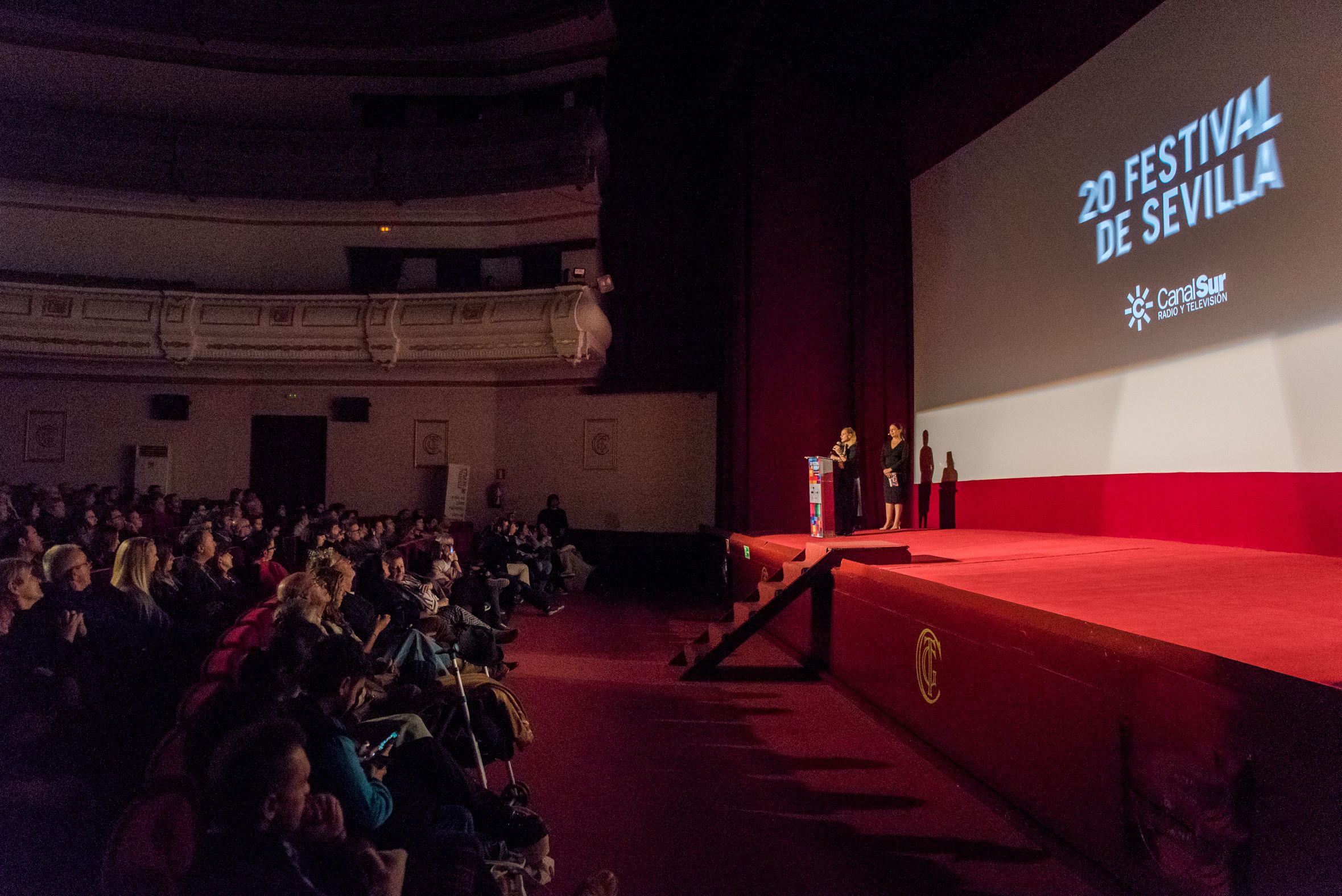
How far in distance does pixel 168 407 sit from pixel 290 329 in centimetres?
210

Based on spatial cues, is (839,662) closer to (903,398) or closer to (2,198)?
(903,398)

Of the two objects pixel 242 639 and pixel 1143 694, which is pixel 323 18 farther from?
pixel 1143 694

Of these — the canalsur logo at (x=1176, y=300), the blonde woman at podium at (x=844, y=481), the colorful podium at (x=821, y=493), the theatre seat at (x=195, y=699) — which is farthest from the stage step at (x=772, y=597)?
the theatre seat at (x=195, y=699)

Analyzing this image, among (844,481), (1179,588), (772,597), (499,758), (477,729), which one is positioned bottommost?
(499,758)

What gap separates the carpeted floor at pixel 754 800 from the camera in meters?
2.33

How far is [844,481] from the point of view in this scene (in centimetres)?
635

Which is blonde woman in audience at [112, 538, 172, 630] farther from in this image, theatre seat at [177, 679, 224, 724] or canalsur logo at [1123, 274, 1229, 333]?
canalsur logo at [1123, 274, 1229, 333]

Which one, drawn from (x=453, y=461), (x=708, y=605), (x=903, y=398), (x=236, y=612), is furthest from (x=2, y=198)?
(x=903, y=398)

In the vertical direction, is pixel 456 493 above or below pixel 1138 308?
below

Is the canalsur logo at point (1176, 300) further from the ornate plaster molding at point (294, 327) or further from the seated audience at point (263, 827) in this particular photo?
the ornate plaster molding at point (294, 327)

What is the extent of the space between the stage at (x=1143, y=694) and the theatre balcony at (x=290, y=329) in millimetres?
6373

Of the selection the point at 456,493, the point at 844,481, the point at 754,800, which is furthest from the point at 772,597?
the point at 456,493

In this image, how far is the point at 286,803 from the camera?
4.49 feet

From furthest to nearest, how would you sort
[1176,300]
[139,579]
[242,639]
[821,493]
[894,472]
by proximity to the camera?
[894,472]
[821,493]
[1176,300]
[139,579]
[242,639]
